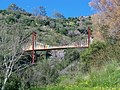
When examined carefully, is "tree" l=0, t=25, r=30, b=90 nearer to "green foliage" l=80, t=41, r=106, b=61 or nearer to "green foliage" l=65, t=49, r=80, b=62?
"green foliage" l=80, t=41, r=106, b=61

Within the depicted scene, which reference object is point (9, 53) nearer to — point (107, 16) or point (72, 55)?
point (107, 16)

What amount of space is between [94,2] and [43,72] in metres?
9.96

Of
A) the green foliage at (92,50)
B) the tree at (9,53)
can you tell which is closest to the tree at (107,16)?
the green foliage at (92,50)

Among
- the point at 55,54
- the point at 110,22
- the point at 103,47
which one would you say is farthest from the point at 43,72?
the point at 55,54

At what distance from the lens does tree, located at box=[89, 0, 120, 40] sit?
20.9m

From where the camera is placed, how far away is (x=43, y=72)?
1666cm

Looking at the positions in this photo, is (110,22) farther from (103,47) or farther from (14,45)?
(14,45)

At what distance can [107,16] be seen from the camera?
78.9ft

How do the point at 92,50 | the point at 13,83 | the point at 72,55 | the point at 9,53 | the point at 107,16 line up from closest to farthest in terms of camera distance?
the point at 13,83, the point at 9,53, the point at 92,50, the point at 107,16, the point at 72,55

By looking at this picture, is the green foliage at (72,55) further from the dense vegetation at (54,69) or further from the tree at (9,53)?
the tree at (9,53)

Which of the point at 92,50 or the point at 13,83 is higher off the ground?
the point at 92,50

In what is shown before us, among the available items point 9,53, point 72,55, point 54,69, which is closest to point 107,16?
point 72,55

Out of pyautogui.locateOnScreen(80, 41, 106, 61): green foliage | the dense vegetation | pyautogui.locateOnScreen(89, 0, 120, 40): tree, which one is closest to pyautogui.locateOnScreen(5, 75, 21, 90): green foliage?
the dense vegetation

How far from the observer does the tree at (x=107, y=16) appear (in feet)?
68.5
